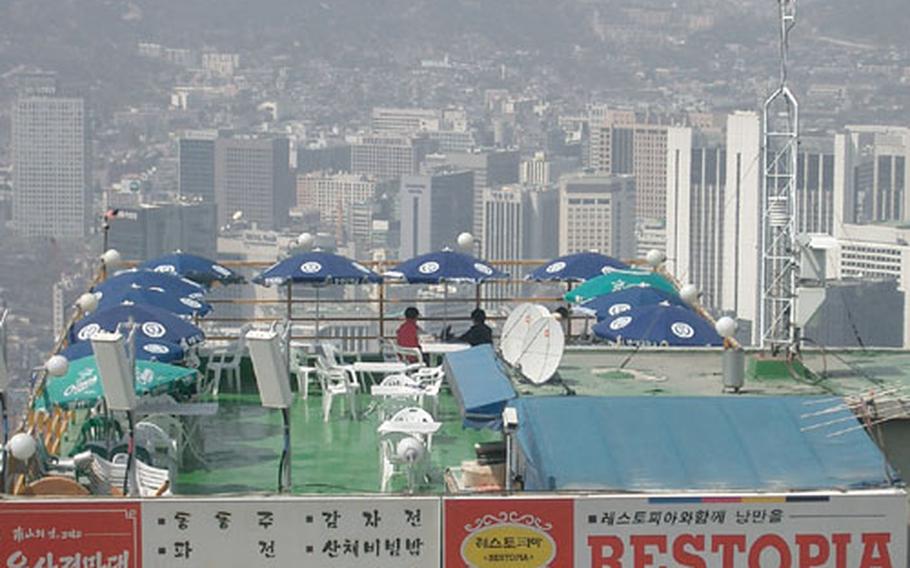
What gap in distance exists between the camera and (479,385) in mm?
6930

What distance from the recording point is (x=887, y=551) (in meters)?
5.86

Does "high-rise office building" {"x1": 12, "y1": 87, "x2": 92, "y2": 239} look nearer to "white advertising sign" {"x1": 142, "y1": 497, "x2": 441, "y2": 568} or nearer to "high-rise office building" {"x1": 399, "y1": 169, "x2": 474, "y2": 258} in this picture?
"high-rise office building" {"x1": 399, "y1": 169, "x2": 474, "y2": 258}

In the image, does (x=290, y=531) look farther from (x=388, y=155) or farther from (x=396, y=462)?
(x=388, y=155)

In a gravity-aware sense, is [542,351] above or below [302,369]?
above

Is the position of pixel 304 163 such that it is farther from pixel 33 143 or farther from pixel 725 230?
pixel 725 230

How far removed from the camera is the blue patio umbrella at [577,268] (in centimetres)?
1262

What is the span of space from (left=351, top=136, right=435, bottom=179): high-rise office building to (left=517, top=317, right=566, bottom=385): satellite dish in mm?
164983

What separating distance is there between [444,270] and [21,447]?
5.95 metres

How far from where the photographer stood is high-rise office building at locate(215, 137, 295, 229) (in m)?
155

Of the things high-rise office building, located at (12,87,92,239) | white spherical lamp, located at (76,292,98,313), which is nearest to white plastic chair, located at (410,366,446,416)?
white spherical lamp, located at (76,292,98,313)

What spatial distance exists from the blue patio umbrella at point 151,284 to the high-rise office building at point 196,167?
145 meters

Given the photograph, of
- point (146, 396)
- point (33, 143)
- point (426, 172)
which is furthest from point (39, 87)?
point (146, 396)

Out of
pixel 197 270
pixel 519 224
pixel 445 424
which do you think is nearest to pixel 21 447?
pixel 445 424

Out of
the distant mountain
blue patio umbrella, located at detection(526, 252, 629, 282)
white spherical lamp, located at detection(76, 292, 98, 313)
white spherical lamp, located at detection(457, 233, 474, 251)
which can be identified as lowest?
white spherical lamp, located at detection(76, 292, 98, 313)
